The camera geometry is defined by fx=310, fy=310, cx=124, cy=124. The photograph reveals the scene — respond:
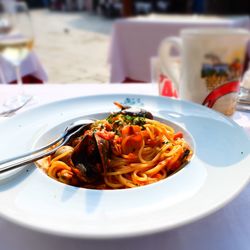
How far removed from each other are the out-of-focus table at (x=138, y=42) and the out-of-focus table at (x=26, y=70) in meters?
0.53

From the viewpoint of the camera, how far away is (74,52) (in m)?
6.30

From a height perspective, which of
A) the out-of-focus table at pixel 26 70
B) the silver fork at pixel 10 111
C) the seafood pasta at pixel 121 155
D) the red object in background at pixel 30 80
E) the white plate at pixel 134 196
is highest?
the white plate at pixel 134 196

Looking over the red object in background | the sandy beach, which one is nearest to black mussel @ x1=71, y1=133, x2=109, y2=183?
the red object in background

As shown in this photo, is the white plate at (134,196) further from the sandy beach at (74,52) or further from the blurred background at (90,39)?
the sandy beach at (74,52)

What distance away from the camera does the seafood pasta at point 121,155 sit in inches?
21.7

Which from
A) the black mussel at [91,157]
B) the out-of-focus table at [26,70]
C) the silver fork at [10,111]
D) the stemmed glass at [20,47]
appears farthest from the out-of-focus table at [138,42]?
the black mussel at [91,157]

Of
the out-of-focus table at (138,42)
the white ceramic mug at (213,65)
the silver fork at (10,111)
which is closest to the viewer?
the white ceramic mug at (213,65)

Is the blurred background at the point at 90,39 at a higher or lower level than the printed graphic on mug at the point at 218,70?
lower

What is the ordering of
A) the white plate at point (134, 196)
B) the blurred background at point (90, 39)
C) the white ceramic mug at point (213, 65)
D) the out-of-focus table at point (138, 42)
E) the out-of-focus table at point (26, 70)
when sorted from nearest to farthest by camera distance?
the white plate at point (134, 196), the white ceramic mug at point (213, 65), the out-of-focus table at point (26, 70), the out-of-focus table at point (138, 42), the blurred background at point (90, 39)

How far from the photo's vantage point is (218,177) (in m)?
0.48

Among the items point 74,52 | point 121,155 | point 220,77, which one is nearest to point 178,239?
point 121,155

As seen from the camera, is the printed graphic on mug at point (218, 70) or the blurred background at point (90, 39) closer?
the printed graphic on mug at point (218, 70)

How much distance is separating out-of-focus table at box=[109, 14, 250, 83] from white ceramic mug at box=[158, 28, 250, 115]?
1554mm

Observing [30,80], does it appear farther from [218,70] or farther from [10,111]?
[218,70]
